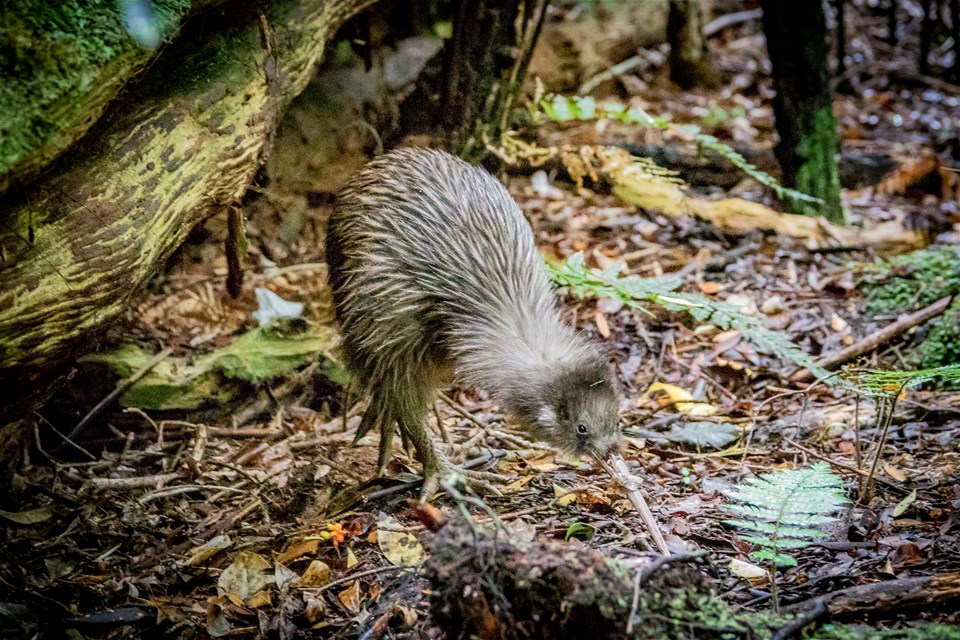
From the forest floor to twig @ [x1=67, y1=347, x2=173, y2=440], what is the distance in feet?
0.18

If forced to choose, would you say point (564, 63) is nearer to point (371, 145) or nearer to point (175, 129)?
point (371, 145)

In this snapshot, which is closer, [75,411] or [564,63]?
[75,411]

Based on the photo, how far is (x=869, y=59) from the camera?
40.3 feet

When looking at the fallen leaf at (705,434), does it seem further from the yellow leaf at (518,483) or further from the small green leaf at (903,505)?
the small green leaf at (903,505)

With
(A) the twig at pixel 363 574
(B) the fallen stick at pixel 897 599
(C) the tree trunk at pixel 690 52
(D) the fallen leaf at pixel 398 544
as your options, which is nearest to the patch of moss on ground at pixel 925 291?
(B) the fallen stick at pixel 897 599

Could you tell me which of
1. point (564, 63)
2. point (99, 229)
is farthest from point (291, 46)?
point (564, 63)

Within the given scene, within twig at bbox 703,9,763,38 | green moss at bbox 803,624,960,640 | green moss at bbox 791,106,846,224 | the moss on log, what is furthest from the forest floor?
twig at bbox 703,9,763,38

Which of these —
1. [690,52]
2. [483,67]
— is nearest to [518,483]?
[483,67]

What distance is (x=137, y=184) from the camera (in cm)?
367

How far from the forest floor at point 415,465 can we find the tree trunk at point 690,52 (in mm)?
4176

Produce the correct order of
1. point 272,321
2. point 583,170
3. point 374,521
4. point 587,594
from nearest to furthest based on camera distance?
point 587,594
point 374,521
point 272,321
point 583,170

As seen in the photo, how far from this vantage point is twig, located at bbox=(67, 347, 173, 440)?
4883 millimetres

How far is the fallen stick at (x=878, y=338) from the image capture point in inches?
212

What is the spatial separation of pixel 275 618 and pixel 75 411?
223cm
